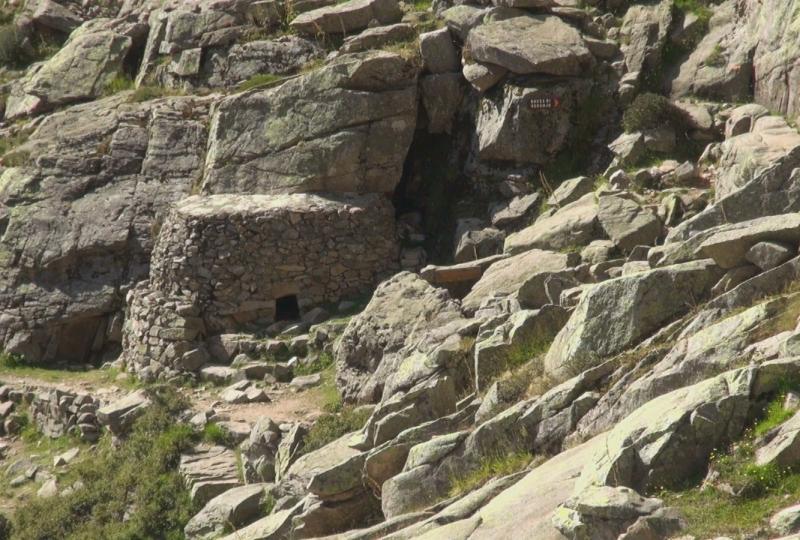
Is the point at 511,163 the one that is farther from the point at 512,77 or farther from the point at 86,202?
the point at 86,202

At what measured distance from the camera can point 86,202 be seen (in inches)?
927

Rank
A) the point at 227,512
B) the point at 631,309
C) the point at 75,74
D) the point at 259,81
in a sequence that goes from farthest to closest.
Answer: the point at 75,74 < the point at 259,81 < the point at 227,512 < the point at 631,309

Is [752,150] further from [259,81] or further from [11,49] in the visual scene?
[11,49]

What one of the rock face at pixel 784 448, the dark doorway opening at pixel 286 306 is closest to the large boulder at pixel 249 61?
the dark doorway opening at pixel 286 306

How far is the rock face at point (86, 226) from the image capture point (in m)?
22.8

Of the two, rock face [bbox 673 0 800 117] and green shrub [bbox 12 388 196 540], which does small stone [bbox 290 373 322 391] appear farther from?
rock face [bbox 673 0 800 117]

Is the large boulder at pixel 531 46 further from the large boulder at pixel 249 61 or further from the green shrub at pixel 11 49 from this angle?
Answer: the green shrub at pixel 11 49

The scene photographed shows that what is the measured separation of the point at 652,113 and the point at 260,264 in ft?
23.9

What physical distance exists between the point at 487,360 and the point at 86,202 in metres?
12.7

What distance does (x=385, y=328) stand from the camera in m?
Answer: 17.4

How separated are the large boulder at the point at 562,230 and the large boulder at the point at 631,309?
6.15 metres

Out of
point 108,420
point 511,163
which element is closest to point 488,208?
point 511,163

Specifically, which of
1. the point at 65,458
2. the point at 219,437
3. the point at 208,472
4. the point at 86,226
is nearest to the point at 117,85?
the point at 86,226

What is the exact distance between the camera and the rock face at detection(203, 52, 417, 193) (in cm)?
2191
